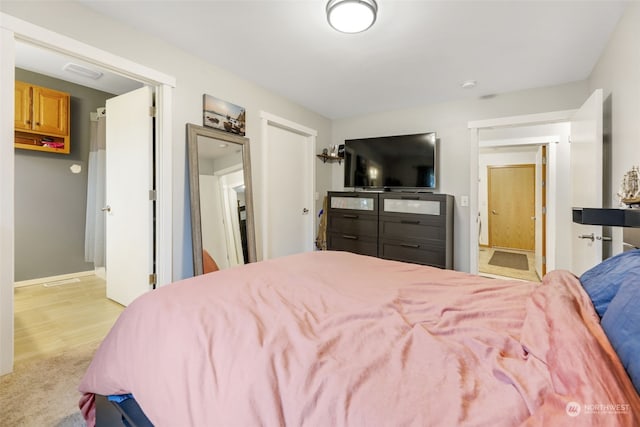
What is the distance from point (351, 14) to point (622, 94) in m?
1.97

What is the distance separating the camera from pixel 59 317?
267 cm

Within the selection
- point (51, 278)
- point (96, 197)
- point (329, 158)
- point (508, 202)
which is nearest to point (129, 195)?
point (96, 197)

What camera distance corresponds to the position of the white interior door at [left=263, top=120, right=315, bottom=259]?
3641mm

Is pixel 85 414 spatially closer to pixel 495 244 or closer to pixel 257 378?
pixel 257 378

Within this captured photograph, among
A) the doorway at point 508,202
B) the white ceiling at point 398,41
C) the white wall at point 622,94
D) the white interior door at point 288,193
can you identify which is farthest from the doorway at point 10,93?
the doorway at point 508,202

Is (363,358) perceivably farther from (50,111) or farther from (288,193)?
(50,111)

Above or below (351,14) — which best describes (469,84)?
above

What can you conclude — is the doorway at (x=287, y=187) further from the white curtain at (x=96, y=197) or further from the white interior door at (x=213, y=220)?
the white curtain at (x=96, y=197)

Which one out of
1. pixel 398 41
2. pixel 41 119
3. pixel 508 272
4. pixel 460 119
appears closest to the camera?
pixel 398 41

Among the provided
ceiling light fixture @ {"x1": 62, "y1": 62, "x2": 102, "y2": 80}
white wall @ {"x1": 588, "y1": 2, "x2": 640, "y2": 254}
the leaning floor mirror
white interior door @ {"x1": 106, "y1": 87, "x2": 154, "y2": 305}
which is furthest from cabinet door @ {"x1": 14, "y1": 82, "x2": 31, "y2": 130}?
white wall @ {"x1": 588, "y1": 2, "x2": 640, "y2": 254}

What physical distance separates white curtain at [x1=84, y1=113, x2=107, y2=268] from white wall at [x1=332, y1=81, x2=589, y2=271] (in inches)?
143

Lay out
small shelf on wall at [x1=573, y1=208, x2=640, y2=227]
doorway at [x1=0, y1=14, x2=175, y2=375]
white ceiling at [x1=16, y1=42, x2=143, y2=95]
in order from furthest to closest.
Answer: white ceiling at [x1=16, y1=42, x2=143, y2=95] → doorway at [x1=0, y1=14, x2=175, y2=375] → small shelf on wall at [x1=573, y1=208, x2=640, y2=227]

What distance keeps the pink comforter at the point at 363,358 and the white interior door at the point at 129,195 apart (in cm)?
160

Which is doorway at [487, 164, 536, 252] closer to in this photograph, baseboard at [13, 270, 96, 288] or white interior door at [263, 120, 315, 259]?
white interior door at [263, 120, 315, 259]
